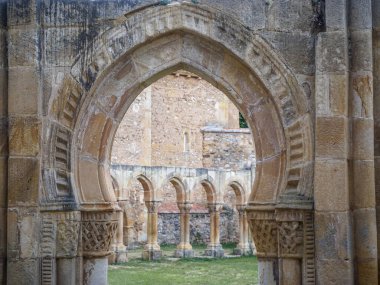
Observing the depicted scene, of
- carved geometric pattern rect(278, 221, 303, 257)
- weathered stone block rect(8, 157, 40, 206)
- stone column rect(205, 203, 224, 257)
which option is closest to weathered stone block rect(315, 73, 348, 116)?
carved geometric pattern rect(278, 221, 303, 257)

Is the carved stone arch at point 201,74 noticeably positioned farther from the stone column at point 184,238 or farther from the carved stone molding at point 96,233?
the stone column at point 184,238

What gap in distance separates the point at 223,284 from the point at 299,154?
33.1 feet

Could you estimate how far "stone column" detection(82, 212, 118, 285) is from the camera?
6.43 metres

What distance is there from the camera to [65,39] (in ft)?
20.6

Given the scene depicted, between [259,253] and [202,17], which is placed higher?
[202,17]

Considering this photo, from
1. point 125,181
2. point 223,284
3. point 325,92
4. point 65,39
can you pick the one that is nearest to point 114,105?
point 65,39

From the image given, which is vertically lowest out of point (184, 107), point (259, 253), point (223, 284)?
point (223, 284)

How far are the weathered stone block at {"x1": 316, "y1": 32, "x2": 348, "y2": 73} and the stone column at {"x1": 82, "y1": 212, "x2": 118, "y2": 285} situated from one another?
7.45 ft

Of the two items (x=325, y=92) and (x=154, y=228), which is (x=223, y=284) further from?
(x=325, y=92)

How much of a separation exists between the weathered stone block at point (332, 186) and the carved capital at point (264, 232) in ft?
1.69

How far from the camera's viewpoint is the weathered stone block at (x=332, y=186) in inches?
234

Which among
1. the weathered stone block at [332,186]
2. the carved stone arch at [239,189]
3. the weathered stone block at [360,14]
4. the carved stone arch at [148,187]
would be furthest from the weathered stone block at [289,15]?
the carved stone arch at [239,189]

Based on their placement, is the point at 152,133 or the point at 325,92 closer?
the point at 325,92

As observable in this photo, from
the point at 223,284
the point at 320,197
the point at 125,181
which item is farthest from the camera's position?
the point at 125,181
